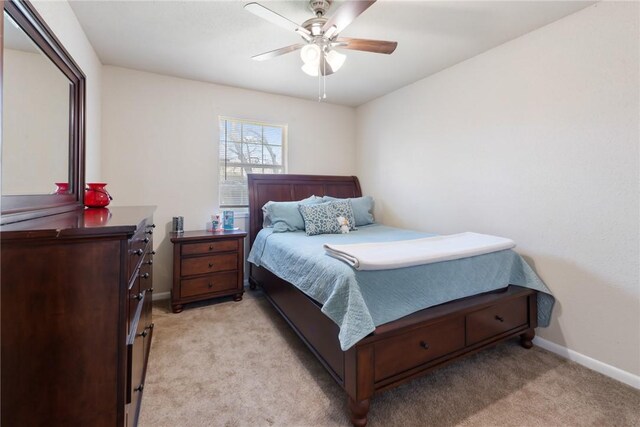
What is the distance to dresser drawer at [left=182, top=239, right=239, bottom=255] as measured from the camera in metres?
2.70

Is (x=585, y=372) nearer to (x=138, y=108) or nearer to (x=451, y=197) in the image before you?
(x=451, y=197)

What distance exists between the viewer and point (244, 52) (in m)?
2.50

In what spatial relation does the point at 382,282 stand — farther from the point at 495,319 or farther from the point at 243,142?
the point at 243,142

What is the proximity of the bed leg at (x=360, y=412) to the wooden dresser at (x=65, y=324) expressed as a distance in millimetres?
989

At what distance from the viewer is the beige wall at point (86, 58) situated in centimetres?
161

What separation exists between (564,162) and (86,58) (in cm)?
376

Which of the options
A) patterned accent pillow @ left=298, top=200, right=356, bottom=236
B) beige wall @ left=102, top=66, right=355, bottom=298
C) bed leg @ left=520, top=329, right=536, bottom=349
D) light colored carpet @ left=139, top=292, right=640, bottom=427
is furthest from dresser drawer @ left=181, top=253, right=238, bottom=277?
bed leg @ left=520, top=329, right=536, bottom=349

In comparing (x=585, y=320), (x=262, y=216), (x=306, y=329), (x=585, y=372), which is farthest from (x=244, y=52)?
(x=585, y=372)

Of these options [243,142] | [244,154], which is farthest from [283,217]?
[243,142]

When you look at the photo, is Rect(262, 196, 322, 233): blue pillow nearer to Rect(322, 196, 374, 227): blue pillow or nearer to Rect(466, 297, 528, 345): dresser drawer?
Rect(322, 196, 374, 227): blue pillow

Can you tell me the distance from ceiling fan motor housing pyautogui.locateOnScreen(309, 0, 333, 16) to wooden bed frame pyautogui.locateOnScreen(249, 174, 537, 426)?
1941mm

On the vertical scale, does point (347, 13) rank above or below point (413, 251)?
above

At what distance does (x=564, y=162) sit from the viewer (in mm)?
1984

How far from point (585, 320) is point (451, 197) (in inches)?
54.0
